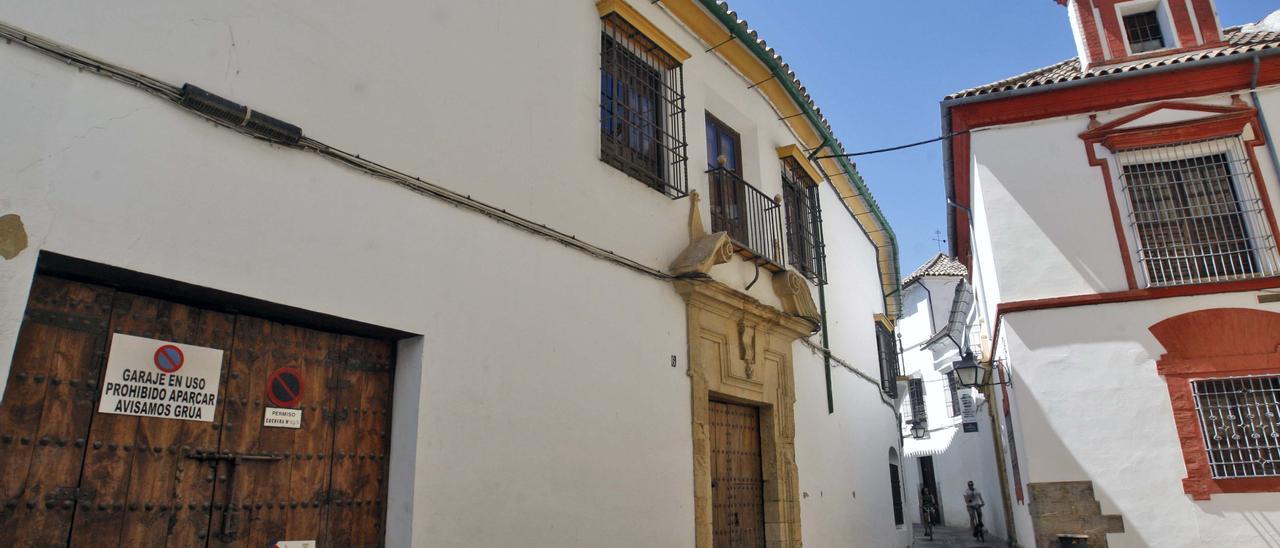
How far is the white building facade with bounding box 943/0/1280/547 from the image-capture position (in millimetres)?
7359

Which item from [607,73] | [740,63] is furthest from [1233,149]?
[607,73]

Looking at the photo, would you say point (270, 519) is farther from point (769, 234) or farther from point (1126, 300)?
point (1126, 300)

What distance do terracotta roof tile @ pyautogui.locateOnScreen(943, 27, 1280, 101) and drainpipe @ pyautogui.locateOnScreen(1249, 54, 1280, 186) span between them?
0.17 meters

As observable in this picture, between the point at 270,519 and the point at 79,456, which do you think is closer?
the point at 79,456

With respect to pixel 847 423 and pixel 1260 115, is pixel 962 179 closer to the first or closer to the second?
pixel 1260 115

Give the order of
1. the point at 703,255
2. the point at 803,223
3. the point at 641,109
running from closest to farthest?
→ the point at 703,255 < the point at 641,109 < the point at 803,223

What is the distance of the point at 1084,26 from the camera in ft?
30.3

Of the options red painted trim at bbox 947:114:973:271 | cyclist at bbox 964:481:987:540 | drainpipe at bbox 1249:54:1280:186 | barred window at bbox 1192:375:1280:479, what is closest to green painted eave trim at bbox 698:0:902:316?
red painted trim at bbox 947:114:973:271

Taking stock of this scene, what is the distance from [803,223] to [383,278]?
6638 mm

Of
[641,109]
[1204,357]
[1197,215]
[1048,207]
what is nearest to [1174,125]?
[1197,215]

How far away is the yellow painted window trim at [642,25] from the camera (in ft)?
20.4

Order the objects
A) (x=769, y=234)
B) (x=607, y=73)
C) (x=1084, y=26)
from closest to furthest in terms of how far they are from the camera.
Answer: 1. (x=607, y=73)
2. (x=769, y=234)
3. (x=1084, y=26)

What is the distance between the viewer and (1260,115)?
799 centimetres

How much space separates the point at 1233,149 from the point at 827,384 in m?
4.74
